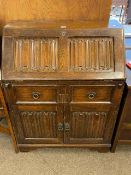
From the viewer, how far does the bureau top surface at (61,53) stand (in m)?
1.22

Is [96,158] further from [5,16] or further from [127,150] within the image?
[5,16]

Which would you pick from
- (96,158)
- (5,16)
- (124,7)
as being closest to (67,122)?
(96,158)

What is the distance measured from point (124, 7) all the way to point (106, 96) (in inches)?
35.3

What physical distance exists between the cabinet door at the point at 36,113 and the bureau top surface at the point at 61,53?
89 mm

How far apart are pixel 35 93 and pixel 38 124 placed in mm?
277

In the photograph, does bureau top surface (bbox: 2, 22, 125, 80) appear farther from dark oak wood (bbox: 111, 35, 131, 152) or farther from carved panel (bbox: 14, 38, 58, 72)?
dark oak wood (bbox: 111, 35, 131, 152)

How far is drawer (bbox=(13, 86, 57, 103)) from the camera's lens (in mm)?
1269

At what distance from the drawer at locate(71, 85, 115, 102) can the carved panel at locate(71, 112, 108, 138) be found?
118mm

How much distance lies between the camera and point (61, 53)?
1.23 metres

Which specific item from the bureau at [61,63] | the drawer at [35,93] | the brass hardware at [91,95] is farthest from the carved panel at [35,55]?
the brass hardware at [91,95]

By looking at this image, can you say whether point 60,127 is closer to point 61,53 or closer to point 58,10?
point 61,53

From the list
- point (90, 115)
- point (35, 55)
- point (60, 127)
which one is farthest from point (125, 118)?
point (35, 55)

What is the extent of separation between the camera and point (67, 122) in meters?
1.46

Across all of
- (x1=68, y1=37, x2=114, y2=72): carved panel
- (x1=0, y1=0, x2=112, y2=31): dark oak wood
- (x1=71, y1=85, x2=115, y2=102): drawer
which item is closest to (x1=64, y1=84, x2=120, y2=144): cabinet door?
(x1=71, y1=85, x2=115, y2=102): drawer
